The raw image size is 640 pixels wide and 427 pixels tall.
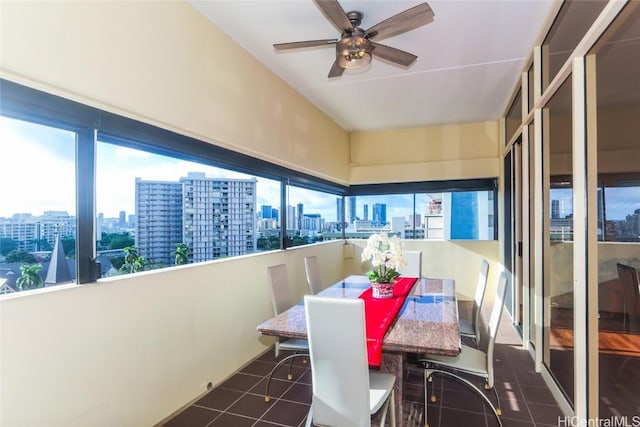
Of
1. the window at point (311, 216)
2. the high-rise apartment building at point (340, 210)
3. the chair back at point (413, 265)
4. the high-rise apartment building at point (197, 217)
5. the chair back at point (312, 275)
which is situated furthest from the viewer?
the high-rise apartment building at point (340, 210)

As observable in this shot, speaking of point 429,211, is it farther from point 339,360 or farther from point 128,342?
point 128,342

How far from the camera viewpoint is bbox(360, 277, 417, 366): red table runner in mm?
1805

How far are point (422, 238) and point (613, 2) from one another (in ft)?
15.9

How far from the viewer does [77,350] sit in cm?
183

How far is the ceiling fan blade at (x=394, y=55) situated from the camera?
265 cm

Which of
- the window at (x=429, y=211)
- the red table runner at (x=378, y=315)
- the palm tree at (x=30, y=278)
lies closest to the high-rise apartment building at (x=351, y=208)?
the window at (x=429, y=211)

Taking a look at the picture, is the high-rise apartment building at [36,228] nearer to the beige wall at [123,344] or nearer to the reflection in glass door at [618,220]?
the beige wall at [123,344]

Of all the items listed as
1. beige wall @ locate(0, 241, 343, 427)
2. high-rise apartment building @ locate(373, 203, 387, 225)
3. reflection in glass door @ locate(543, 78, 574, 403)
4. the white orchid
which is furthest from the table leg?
high-rise apartment building @ locate(373, 203, 387, 225)

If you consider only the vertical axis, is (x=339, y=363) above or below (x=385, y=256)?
below

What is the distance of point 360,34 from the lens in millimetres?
2475

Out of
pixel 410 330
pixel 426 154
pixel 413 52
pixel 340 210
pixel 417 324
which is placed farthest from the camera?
pixel 340 210

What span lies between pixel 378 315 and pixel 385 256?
664mm

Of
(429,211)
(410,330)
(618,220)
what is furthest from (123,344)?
(429,211)

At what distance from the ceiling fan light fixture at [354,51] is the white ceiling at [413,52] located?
12.2 inches
